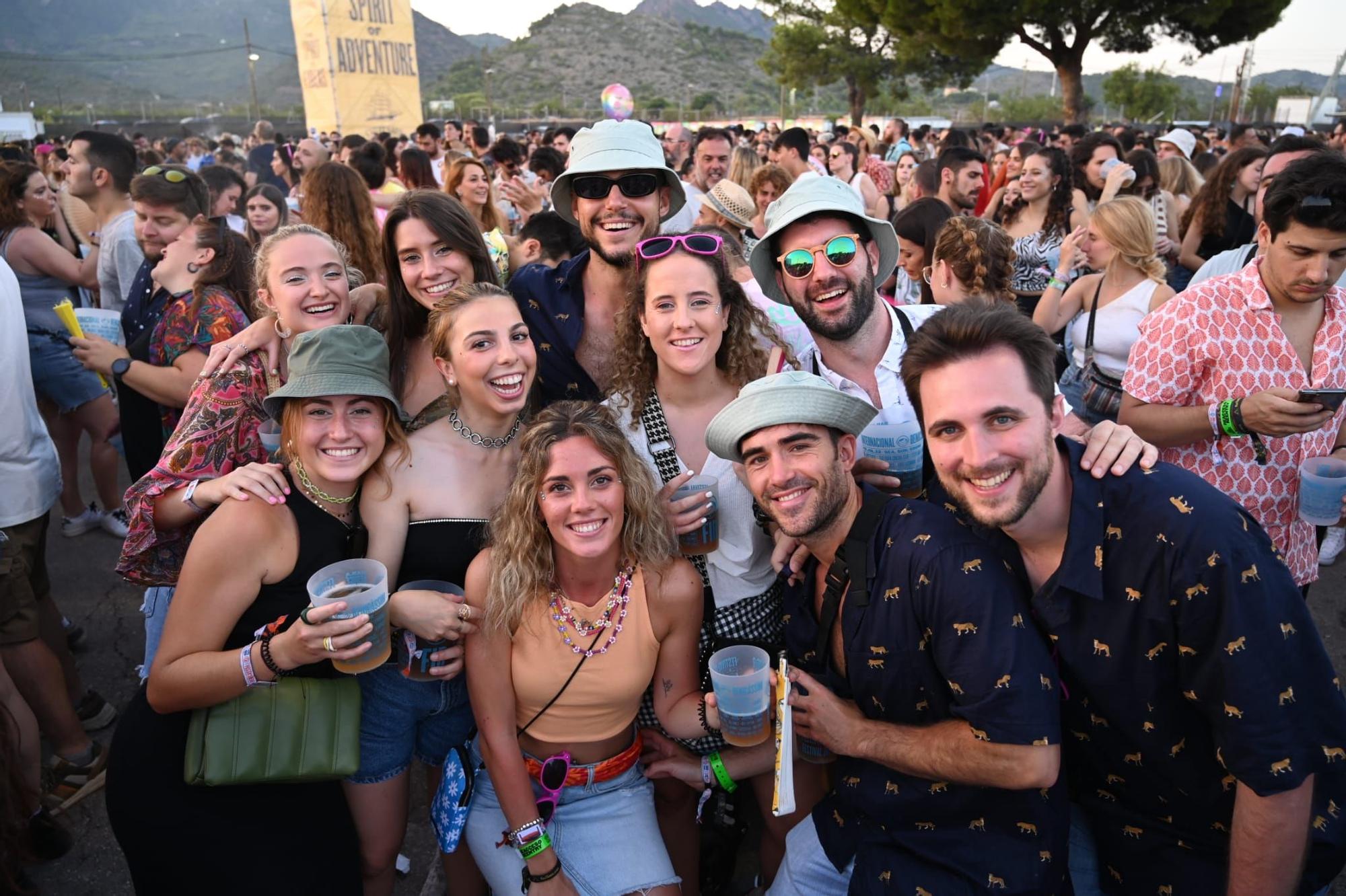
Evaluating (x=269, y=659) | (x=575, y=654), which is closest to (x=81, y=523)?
(x=269, y=659)

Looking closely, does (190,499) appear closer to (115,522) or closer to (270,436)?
(270,436)

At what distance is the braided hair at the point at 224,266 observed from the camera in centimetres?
361

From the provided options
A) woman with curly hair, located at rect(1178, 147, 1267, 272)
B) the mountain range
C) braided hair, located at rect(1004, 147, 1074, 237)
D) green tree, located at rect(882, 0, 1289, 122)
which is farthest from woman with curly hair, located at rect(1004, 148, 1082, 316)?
the mountain range

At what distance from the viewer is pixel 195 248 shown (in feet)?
12.1

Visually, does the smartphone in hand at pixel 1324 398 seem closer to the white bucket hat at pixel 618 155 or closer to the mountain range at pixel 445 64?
the white bucket hat at pixel 618 155

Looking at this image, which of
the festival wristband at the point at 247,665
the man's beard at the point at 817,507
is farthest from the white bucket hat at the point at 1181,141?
the festival wristband at the point at 247,665

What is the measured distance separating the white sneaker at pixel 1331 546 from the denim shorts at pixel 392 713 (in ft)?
17.2

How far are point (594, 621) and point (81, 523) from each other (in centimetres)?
518

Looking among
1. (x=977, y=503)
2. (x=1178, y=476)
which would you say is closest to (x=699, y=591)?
(x=977, y=503)

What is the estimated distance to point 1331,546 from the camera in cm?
497

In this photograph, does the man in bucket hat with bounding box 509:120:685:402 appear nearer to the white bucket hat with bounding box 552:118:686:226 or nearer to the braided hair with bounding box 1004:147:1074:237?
the white bucket hat with bounding box 552:118:686:226

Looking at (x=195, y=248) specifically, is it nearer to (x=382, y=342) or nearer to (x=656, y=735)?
(x=382, y=342)

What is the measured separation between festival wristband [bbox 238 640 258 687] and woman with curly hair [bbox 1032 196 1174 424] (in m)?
3.98

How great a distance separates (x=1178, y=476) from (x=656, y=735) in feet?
6.02
